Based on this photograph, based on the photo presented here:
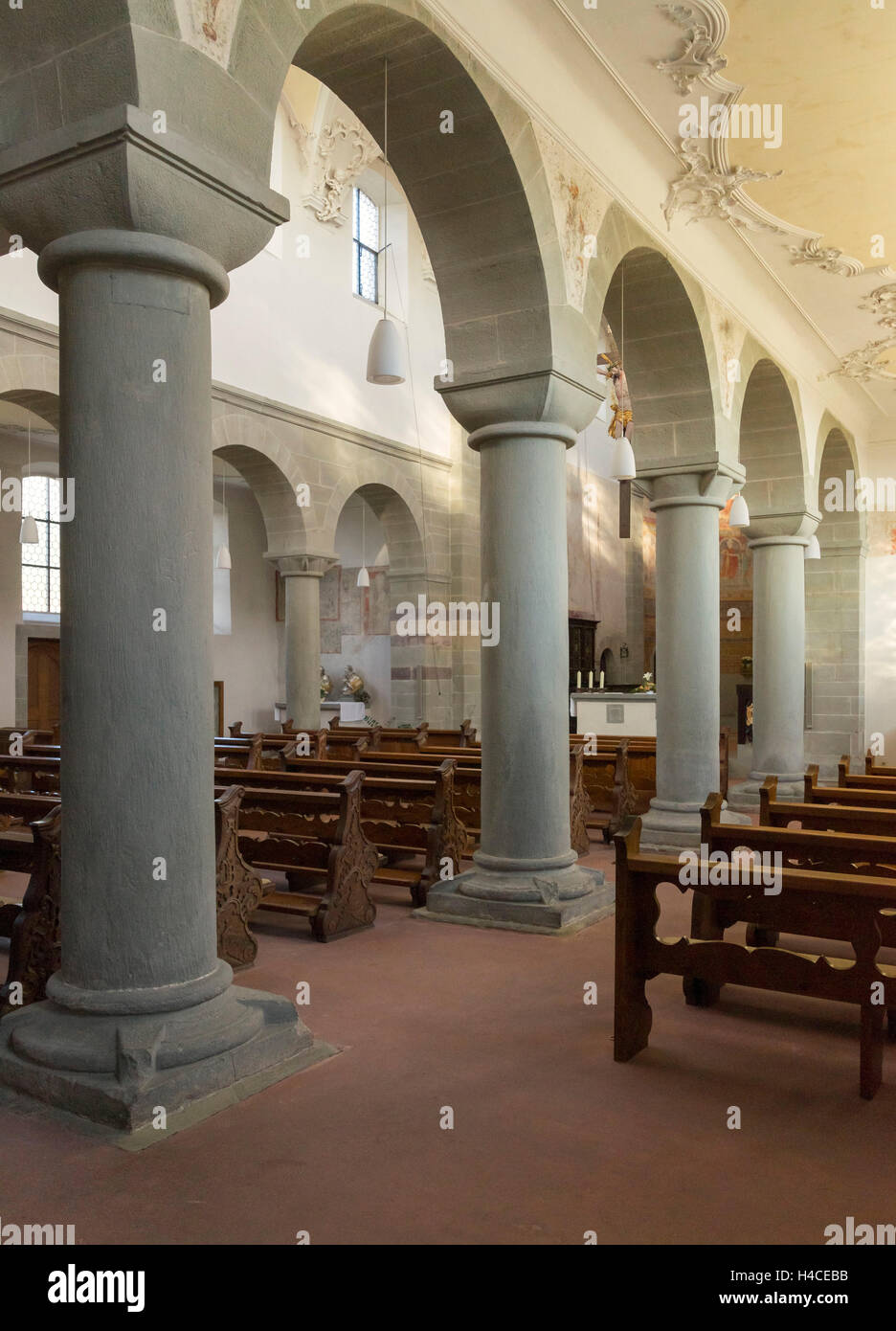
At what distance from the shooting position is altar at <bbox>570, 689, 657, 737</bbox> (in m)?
13.7

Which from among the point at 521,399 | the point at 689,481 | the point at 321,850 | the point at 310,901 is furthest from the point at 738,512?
the point at 310,901

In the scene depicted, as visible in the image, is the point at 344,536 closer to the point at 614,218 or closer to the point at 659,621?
the point at 659,621

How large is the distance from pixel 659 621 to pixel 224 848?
5.06 m

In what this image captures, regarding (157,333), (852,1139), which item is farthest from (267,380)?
(852,1139)

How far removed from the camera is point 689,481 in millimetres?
9250

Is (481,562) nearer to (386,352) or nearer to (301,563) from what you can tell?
(386,352)

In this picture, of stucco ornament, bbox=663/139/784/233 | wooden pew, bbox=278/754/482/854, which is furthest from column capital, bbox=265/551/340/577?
stucco ornament, bbox=663/139/784/233

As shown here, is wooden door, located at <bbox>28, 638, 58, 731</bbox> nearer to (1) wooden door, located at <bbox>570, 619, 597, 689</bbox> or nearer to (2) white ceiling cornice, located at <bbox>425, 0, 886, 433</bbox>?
(1) wooden door, located at <bbox>570, 619, 597, 689</bbox>

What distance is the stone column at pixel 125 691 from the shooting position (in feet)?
11.5

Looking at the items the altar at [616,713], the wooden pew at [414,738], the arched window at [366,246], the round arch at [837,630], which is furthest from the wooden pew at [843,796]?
the arched window at [366,246]

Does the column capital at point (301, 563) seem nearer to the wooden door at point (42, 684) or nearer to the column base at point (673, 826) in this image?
the wooden door at point (42, 684)

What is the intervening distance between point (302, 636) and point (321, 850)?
803cm

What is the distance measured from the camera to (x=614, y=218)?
7406mm

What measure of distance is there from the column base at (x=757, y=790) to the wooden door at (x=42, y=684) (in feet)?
33.8
